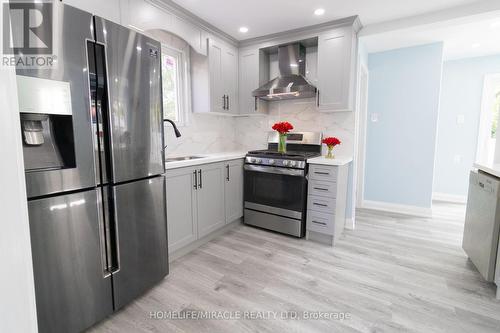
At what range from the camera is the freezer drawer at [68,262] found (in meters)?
1.19

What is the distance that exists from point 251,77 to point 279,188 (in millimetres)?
1599

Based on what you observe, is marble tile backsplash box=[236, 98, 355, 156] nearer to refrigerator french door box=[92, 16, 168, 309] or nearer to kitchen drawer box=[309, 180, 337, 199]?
kitchen drawer box=[309, 180, 337, 199]

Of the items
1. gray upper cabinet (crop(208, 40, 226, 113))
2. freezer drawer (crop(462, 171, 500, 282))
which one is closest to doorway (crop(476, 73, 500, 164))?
freezer drawer (crop(462, 171, 500, 282))

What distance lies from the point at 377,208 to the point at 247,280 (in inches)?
110

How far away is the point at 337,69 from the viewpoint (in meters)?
2.79

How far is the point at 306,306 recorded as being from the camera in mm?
1714

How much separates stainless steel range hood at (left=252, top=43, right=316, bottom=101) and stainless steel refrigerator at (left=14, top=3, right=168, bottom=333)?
5.24 feet

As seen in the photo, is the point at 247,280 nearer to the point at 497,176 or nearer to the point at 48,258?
the point at 48,258

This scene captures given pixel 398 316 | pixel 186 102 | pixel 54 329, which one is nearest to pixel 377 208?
pixel 398 316

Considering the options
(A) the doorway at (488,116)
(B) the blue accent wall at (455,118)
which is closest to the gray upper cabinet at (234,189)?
(B) the blue accent wall at (455,118)

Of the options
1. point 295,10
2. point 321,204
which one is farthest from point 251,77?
point 321,204

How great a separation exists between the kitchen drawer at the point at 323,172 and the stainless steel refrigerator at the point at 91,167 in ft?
5.26

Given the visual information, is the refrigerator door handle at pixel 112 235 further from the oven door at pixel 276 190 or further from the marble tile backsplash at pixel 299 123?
the marble tile backsplash at pixel 299 123

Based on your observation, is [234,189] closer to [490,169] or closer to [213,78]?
[213,78]
